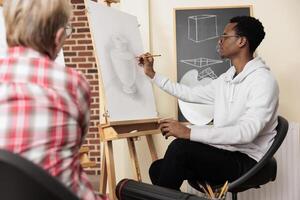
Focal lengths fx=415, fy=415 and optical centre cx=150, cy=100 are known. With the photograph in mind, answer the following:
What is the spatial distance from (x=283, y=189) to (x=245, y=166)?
3.43 feet

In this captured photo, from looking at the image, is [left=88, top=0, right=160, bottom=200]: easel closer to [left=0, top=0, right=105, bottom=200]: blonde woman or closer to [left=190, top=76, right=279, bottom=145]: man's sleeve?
[left=190, top=76, right=279, bottom=145]: man's sleeve

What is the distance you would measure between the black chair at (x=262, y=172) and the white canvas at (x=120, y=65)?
1.89 feet

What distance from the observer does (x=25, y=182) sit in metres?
0.87

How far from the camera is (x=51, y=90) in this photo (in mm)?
1016

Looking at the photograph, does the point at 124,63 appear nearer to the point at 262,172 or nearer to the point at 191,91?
the point at 191,91

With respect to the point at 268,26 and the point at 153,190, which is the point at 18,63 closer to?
the point at 153,190

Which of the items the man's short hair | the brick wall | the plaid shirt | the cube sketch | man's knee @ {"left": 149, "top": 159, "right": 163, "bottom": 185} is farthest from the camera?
the brick wall

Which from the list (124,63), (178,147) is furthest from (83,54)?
(178,147)

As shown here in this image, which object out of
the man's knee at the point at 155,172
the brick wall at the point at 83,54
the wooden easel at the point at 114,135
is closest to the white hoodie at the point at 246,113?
the man's knee at the point at 155,172

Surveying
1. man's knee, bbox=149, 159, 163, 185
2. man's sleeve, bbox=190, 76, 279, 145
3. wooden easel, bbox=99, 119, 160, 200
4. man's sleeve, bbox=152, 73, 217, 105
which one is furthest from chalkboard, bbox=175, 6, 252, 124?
man's sleeve, bbox=190, 76, 279, 145

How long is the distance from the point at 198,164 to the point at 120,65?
786 millimetres

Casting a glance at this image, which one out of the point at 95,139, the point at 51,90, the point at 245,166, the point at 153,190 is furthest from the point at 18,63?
the point at 95,139

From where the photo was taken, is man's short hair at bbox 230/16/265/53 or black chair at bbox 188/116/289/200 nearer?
black chair at bbox 188/116/289/200

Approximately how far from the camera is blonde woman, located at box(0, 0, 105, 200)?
0.98m
